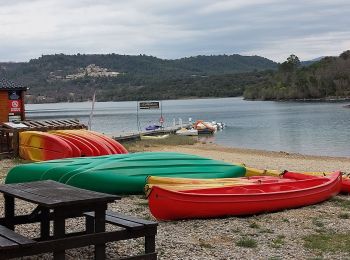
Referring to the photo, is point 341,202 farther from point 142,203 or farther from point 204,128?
point 204,128

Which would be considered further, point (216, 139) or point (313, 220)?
point (216, 139)

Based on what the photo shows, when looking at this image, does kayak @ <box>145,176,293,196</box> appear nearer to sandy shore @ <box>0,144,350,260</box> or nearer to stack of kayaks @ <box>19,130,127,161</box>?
sandy shore @ <box>0,144,350,260</box>

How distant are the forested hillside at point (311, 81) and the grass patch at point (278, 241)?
141 metres

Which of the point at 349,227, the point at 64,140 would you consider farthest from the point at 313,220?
Answer: the point at 64,140

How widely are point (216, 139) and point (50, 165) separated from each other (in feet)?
114

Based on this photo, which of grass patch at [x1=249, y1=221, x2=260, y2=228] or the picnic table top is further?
grass patch at [x1=249, y1=221, x2=260, y2=228]

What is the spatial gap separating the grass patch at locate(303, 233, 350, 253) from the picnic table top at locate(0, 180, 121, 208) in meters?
2.98

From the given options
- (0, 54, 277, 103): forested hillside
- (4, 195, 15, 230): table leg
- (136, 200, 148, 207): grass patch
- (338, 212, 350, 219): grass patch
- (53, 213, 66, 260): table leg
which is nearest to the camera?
(53, 213, 66, 260): table leg

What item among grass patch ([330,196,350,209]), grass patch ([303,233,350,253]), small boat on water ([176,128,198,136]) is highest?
grass patch ([303,233,350,253])

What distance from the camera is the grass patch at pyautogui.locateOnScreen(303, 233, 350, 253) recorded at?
691cm

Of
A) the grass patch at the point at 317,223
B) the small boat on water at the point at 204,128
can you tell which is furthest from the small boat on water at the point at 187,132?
the grass patch at the point at 317,223

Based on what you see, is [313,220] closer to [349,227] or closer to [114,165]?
[349,227]

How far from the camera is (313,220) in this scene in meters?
8.58

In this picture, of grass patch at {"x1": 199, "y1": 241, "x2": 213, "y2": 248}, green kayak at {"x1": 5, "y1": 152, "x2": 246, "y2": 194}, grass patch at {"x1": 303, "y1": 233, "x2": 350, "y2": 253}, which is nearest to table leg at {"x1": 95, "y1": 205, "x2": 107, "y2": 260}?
grass patch at {"x1": 199, "y1": 241, "x2": 213, "y2": 248}
